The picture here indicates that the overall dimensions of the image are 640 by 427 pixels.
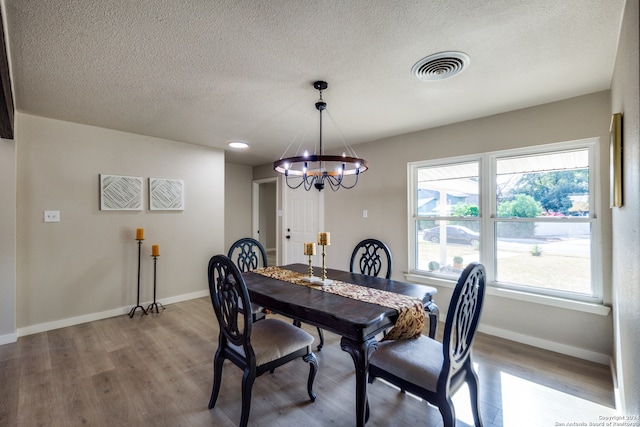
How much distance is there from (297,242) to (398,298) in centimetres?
338

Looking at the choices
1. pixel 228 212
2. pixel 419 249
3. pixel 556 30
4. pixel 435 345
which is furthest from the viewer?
pixel 228 212

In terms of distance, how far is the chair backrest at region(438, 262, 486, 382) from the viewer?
1.34m

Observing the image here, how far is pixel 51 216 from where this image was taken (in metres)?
3.10

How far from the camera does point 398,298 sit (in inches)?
75.7

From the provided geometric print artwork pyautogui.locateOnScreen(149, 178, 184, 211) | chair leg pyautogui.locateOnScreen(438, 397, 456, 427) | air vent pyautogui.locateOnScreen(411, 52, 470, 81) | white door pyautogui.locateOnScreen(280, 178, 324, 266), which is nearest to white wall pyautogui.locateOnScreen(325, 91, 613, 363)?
white door pyautogui.locateOnScreen(280, 178, 324, 266)

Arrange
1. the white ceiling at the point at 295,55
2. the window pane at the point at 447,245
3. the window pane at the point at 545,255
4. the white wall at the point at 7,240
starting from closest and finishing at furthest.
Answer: the white ceiling at the point at 295,55 → the window pane at the point at 545,255 → the white wall at the point at 7,240 → the window pane at the point at 447,245

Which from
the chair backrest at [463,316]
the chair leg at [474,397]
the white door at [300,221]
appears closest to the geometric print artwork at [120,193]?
the white door at [300,221]

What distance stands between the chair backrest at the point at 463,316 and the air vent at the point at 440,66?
1.32 metres

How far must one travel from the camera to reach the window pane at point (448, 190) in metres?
3.18

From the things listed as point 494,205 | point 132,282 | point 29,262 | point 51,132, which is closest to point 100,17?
point 51,132

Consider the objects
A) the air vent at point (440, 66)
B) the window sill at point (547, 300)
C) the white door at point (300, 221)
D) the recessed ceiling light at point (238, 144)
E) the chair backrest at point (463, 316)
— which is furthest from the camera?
the white door at point (300, 221)

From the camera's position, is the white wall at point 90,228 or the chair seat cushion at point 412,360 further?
the white wall at point 90,228

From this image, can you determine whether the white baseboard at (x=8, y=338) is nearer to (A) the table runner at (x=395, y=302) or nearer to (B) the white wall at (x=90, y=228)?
(B) the white wall at (x=90, y=228)

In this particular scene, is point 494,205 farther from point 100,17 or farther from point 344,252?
point 100,17
